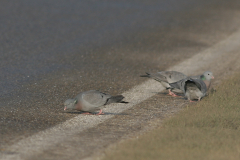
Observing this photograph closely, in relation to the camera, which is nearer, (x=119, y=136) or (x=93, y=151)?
(x=93, y=151)

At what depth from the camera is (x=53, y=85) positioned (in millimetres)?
8680

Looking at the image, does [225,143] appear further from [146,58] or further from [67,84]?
[146,58]

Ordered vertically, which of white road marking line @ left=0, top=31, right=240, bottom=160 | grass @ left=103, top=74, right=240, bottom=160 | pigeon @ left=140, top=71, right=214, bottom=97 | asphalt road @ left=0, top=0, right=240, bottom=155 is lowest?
grass @ left=103, top=74, right=240, bottom=160

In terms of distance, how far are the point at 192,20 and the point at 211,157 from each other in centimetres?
1302

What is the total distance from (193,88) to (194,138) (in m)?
2.23

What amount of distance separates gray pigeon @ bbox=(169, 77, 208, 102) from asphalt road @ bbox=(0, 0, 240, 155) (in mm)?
1424

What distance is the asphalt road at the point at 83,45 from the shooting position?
7547 mm

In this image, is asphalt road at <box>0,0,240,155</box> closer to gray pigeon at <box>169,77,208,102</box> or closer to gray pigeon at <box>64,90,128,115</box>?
gray pigeon at <box>64,90,128,115</box>

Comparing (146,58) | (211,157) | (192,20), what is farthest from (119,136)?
(192,20)

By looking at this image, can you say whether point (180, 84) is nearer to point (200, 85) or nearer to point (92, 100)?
point (200, 85)

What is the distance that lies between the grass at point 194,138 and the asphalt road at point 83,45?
1640mm

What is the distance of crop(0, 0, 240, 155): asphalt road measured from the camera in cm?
755

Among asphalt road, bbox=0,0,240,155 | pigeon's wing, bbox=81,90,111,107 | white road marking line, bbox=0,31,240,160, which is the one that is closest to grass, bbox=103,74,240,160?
white road marking line, bbox=0,31,240,160

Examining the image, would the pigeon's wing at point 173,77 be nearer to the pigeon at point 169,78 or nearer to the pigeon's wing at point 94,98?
the pigeon at point 169,78
